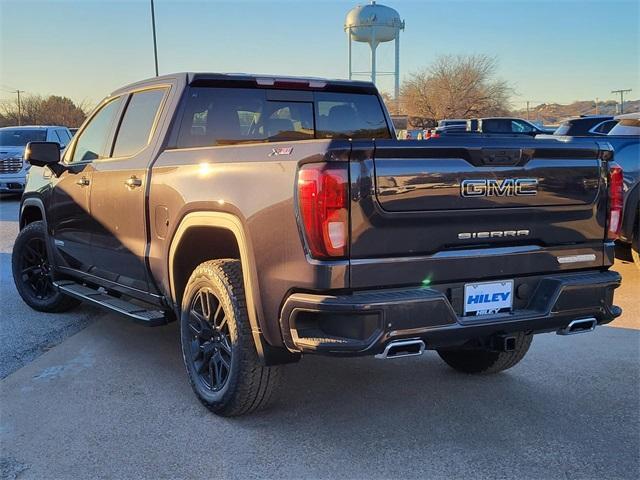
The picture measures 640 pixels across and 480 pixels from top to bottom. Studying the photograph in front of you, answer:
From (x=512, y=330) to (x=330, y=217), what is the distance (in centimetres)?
117

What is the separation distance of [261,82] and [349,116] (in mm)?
806

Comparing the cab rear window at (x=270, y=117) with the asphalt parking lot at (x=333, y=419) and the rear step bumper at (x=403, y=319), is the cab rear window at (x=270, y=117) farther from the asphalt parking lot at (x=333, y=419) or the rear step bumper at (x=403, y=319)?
the rear step bumper at (x=403, y=319)

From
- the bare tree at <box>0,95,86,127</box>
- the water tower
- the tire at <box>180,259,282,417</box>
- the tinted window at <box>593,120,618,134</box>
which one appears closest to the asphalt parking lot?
the tire at <box>180,259,282,417</box>

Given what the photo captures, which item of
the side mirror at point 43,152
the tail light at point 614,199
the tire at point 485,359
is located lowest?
the tire at point 485,359

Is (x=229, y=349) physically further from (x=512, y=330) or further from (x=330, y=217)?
(x=512, y=330)

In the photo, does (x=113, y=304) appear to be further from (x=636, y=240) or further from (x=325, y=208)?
(x=636, y=240)

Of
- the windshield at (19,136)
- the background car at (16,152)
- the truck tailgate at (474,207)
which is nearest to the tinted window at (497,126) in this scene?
the background car at (16,152)

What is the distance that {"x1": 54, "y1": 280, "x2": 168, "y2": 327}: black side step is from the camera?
424cm

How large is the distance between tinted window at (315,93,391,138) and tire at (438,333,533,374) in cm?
186

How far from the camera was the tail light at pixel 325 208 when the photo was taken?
287 centimetres

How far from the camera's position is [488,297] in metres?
3.21

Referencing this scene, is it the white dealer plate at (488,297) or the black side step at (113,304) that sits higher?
the white dealer plate at (488,297)

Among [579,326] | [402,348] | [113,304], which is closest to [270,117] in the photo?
[113,304]

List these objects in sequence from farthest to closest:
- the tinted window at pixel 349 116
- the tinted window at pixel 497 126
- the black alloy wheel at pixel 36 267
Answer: the tinted window at pixel 497 126 < the black alloy wheel at pixel 36 267 < the tinted window at pixel 349 116
